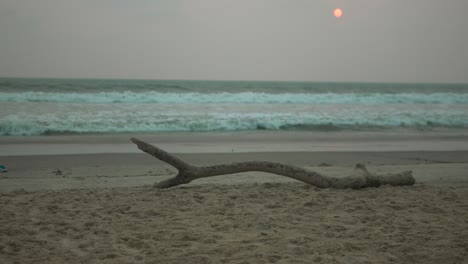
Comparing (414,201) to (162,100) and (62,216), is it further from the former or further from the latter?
(162,100)

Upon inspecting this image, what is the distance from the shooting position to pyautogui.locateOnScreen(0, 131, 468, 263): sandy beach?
391cm

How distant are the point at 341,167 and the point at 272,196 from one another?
3284 mm

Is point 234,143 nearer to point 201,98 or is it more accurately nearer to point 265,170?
point 265,170

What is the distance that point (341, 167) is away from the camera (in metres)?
8.98

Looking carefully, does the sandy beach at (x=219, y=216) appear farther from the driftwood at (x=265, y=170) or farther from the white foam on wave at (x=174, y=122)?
the white foam on wave at (x=174, y=122)

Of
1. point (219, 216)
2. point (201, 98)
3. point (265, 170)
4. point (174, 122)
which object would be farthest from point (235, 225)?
point (201, 98)

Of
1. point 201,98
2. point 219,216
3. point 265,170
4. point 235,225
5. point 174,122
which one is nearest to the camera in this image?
point 235,225

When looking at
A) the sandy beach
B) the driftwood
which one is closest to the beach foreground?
the sandy beach

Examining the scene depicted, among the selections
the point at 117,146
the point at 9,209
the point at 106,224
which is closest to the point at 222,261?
the point at 106,224

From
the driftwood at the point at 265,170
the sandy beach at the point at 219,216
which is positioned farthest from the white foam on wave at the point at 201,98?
the driftwood at the point at 265,170

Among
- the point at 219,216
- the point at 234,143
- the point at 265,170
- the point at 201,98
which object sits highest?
the point at 201,98

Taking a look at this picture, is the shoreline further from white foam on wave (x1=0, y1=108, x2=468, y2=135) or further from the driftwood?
the driftwood

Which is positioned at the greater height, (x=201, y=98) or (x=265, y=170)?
(x=201, y=98)

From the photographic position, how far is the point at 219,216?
5.03m
